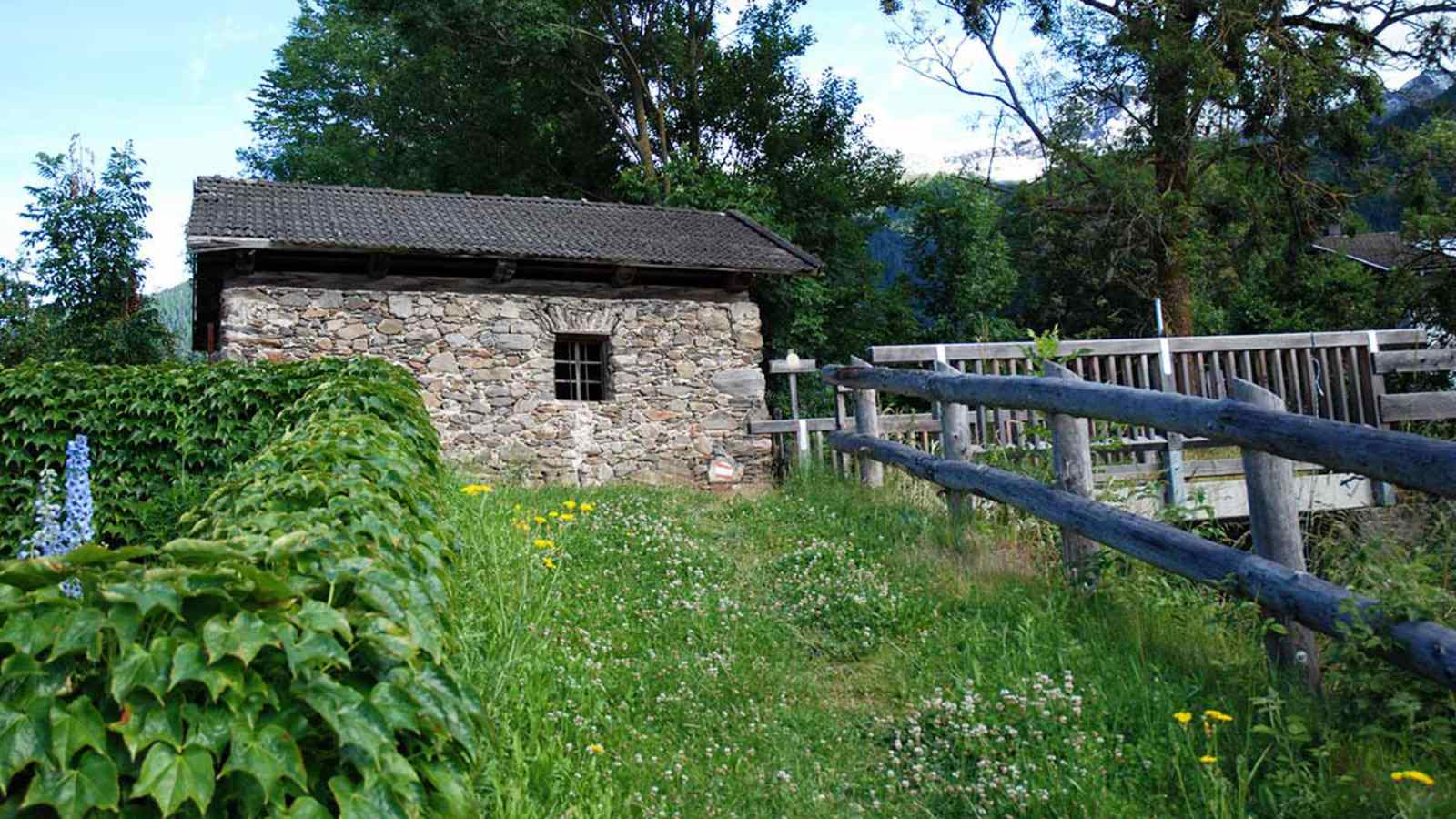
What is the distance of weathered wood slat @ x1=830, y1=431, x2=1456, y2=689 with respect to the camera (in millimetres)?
3117

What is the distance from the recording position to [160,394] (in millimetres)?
8930

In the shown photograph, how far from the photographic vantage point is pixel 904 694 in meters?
4.31

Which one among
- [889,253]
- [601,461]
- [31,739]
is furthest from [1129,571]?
[889,253]

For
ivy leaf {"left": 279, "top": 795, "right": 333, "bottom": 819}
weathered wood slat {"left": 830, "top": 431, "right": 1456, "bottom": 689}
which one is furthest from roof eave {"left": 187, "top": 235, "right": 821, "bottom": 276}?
ivy leaf {"left": 279, "top": 795, "right": 333, "bottom": 819}

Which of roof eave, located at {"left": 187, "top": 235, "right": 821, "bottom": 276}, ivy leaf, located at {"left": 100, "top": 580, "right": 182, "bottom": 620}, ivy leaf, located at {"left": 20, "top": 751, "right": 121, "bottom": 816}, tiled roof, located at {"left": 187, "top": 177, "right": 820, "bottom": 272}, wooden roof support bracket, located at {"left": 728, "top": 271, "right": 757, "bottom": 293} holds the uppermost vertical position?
tiled roof, located at {"left": 187, "top": 177, "right": 820, "bottom": 272}

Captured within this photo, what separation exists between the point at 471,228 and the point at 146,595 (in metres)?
11.8

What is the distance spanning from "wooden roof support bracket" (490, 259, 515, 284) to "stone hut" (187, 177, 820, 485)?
0.08ft

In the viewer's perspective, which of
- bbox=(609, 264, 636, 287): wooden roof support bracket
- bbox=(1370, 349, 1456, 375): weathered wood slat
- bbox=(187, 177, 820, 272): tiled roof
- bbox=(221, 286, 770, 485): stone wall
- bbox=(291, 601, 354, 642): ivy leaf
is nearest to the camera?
bbox=(291, 601, 354, 642): ivy leaf

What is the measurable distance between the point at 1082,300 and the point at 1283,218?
7837mm

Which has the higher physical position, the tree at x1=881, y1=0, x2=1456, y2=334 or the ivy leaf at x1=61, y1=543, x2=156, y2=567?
the tree at x1=881, y1=0, x2=1456, y2=334

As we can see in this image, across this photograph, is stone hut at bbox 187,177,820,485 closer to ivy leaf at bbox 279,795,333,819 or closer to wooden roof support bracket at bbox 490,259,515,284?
wooden roof support bracket at bbox 490,259,515,284

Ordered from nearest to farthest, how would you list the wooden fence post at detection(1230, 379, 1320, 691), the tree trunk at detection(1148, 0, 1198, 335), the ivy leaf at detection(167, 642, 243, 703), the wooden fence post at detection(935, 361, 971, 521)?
the ivy leaf at detection(167, 642, 243, 703)
the wooden fence post at detection(1230, 379, 1320, 691)
the wooden fence post at detection(935, 361, 971, 521)
the tree trunk at detection(1148, 0, 1198, 335)

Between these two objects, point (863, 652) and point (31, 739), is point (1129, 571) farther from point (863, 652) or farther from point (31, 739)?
point (31, 739)

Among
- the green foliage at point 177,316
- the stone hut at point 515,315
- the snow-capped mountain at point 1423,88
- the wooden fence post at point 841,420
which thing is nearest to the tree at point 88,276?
the green foliage at point 177,316
